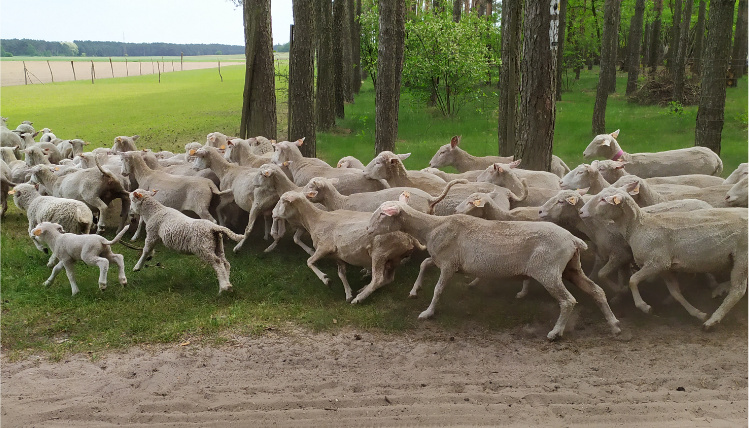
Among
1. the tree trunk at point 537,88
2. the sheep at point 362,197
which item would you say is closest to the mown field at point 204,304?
the sheep at point 362,197

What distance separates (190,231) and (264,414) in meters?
3.46

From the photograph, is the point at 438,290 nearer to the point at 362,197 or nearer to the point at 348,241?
the point at 348,241

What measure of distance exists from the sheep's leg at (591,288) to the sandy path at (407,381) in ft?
0.60

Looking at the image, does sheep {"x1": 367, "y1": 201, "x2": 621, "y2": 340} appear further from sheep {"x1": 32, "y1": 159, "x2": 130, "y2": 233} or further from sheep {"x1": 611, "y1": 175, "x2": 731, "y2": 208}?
sheep {"x1": 32, "y1": 159, "x2": 130, "y2": 233}

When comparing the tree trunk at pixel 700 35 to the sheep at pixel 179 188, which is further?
the tree trunk at pixel 700 35

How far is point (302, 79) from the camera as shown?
1308 cm

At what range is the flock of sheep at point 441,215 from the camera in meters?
6.41

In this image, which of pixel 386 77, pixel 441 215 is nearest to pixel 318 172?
pixel 441 215

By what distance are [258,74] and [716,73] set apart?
31.0 ft

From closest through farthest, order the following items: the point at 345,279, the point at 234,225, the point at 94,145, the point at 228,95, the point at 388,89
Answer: the point at 345,279 < the point at 234,225 < the point at 388,89 < the point at 94,145 < the point at 228,95

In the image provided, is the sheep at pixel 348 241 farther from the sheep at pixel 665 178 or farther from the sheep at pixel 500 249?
the sheep at pixel 665 178

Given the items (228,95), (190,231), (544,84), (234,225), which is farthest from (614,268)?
(228,95)

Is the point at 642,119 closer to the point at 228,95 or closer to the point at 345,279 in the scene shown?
the point at 345,279

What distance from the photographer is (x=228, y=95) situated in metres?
33.4
